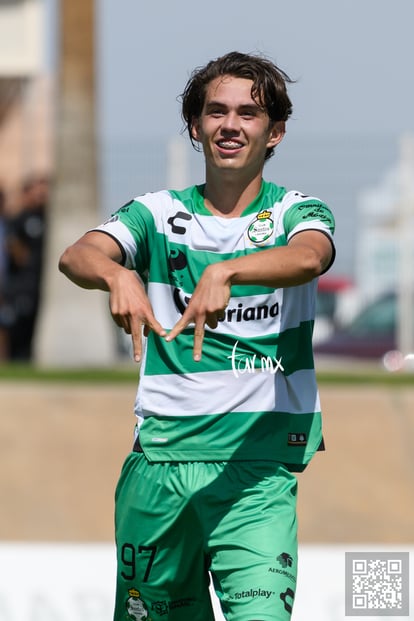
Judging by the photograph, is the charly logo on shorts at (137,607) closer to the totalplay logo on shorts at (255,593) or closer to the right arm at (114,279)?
the totalplay logo on shorts at (255,593)

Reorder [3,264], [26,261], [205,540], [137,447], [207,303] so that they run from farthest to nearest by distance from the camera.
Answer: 1. [26,261]
2. [3,264]
3. [137,447]
4. [205,540]
5. [207,303]

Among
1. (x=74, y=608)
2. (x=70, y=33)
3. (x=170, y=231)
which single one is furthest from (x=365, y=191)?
(x=170, y=231)

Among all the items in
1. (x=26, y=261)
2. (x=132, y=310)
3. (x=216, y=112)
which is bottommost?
(x=132, y=310)

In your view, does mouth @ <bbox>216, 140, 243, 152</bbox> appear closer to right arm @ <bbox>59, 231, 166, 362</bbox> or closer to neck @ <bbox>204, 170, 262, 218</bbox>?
neck @ <bbox>204, 170, 262, 218</bbox>

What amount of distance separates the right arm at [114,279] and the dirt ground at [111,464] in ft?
20.6

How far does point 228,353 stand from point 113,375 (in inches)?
349

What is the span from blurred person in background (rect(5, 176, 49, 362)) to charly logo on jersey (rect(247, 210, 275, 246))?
34.2 feet

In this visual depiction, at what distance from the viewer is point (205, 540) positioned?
403 centimetres

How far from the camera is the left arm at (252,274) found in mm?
3428

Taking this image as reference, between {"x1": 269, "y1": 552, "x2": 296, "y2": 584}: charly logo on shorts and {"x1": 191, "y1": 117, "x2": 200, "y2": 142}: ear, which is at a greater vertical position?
{"x1": 191, "y1": 117, "x2": 200, "y2": 142}: ear

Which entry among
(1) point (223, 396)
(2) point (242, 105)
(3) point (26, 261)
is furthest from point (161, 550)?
(3) point (26, 261)

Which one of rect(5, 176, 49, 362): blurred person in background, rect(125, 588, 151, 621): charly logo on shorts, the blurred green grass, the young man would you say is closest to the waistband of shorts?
the young man

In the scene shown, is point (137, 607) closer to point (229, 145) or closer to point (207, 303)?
point (207, 303)

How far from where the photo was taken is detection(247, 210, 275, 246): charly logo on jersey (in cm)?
401
